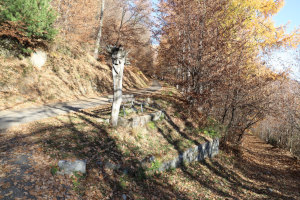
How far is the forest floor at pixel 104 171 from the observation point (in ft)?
15.8

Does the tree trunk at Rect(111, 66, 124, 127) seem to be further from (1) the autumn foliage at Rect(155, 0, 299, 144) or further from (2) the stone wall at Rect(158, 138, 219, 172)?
A: (1) the autumn foliage at Rect(155, 0, 299, 144)

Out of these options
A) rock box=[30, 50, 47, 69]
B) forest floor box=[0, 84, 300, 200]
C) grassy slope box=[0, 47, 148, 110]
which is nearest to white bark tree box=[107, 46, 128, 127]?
forest floor box=[0, 84, 300, 200]

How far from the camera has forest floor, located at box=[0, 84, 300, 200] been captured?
4.83m

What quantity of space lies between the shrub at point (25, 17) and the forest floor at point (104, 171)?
275 inches

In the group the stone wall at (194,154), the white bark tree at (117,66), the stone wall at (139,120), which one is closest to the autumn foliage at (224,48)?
the stone wall at (194,154)

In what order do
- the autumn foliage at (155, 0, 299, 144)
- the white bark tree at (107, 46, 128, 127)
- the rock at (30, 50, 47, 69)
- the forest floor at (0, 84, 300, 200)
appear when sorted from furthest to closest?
the rock at (30, 50, 47, 69)
the autumn foliage at (155, 0, 299, 144)
the white bark tree at (107, 46, 128, 127)
the forest floor at (0, 84, 300, 200)

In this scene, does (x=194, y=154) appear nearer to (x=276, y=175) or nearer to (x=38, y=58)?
(x=276, y=175)

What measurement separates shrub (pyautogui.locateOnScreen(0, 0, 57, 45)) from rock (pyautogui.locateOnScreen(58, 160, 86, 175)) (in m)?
10.6

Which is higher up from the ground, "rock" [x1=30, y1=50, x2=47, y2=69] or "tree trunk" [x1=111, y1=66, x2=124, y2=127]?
"rock" [x1=30, y1=50, x2=47, y2=69]

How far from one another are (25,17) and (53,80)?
4.77 m

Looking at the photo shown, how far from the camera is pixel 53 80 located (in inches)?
551

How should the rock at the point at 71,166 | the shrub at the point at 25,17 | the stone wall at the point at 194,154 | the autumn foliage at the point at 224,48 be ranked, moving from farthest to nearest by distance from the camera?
1. the autumn foliage at the point at 224,48
2. the shrub at the point at 25,17
3. the stone wall at the point at 194,154
4. the rock at the point at 71,166

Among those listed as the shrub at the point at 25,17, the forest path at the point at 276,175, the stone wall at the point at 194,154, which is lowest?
the forest path at the point at 276,175

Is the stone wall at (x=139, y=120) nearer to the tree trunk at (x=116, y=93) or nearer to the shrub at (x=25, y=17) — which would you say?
the tree trunk at (x=116, y=93)
